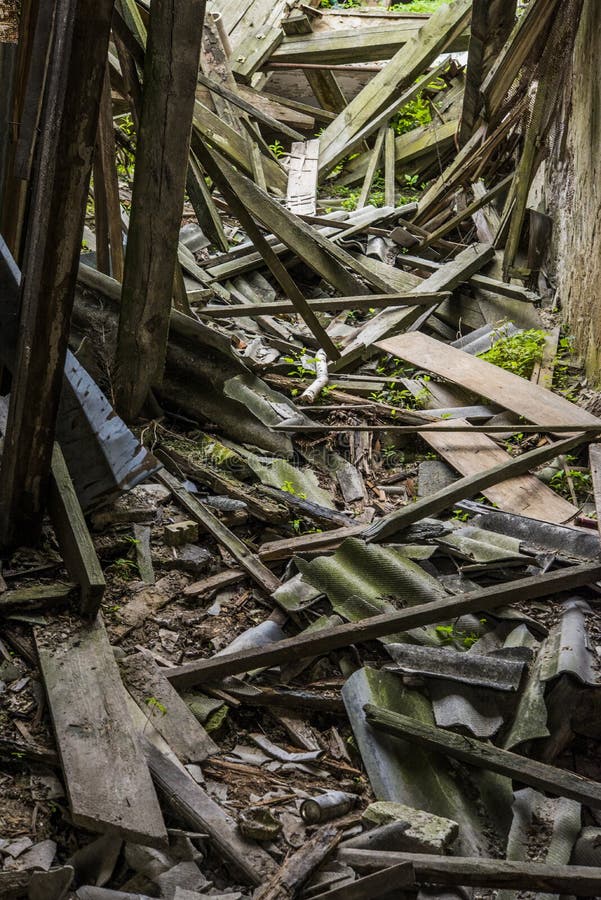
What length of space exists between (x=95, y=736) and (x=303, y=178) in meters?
7.79

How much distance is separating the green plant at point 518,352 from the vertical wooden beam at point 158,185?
122 inches

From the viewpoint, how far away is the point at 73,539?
124 inches

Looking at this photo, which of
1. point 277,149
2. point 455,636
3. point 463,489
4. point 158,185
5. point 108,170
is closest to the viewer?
point 455,636

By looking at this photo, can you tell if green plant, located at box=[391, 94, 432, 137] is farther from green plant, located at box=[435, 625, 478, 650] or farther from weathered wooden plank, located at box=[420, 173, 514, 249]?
green plant, located at box=[435, 625, 478, 650]

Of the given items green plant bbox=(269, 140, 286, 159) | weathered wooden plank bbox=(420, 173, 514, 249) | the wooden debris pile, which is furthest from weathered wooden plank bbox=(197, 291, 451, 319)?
green plant bbox=(269, 140, 286, 159)

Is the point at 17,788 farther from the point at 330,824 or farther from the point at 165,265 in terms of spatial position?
the point at 165,265

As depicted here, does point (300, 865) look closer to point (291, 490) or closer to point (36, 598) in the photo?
point (36, 598)

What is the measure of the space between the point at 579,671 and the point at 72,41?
9.58 feet

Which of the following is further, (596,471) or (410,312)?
(410,312)

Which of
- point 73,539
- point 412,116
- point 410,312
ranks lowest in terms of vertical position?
point 73,539

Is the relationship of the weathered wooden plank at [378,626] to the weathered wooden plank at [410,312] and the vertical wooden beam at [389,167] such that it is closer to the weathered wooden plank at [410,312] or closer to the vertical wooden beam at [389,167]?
the weathered wooden plank at [410,312]

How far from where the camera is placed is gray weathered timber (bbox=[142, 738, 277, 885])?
7.67 feet

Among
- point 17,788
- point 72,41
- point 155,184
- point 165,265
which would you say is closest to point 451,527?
point 165,265

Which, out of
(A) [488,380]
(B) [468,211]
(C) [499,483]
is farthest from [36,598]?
(B) [468,211]
